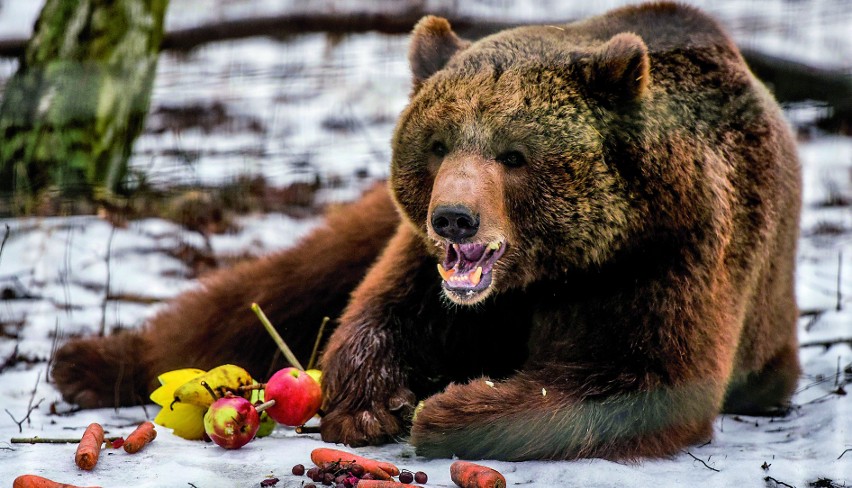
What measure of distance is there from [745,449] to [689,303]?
626mm

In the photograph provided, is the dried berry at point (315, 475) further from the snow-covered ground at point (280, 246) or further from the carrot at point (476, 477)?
the carrot at point (476, 477)

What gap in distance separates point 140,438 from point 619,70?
1997 millimetres

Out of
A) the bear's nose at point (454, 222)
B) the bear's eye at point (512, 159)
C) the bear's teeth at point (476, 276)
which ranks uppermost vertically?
the bear's eye at point (512, 159)

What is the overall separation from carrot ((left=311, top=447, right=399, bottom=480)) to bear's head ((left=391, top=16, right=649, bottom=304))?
2.10 ft

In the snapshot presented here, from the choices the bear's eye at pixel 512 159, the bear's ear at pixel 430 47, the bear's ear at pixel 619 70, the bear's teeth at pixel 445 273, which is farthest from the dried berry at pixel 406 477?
the bear's ear at pixel 430 47

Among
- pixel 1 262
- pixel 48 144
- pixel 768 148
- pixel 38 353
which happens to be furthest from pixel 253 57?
pixel 768 148

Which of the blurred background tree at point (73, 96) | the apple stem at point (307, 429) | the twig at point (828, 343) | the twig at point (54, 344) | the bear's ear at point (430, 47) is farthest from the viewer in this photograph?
the blurred background tree at point (73, 96)

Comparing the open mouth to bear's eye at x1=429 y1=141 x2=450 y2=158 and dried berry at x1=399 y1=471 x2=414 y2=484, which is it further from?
dried berry at x1=399 y1=471 x2=414 y2=484

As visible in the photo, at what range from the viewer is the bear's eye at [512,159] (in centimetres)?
317

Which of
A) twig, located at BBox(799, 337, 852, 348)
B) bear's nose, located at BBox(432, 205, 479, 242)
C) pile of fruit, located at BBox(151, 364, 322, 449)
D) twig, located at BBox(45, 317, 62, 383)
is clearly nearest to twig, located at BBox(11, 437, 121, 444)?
pile of fruit, located at BBox(151, 364, 322, 449)

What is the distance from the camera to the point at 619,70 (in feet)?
10.3

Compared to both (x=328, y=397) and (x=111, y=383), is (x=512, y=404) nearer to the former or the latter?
(x=328, y=397)

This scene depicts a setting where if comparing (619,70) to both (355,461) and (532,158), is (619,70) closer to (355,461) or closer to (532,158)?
(532,158)

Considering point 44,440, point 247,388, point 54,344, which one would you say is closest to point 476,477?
point 247,388
